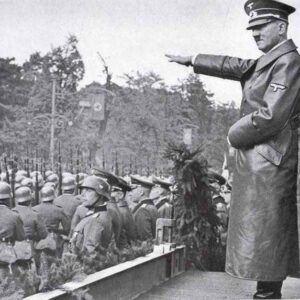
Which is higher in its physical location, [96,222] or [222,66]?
[222,66]

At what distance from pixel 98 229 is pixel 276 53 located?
3.17 meters

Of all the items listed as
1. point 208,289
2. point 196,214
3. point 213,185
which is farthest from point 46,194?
point 208,289

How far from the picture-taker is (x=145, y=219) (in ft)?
27.0

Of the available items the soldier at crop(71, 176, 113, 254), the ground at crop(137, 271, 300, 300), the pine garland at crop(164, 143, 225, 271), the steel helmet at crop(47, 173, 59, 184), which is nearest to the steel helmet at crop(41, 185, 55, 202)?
the soldier at crop(71, 176, 113, 254)

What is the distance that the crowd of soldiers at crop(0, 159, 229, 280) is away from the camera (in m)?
5.85

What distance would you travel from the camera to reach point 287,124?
10.6ft

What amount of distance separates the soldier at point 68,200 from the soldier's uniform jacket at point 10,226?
2320 millimetres

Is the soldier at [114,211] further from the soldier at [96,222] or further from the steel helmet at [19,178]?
the steel helmet at [19,178]

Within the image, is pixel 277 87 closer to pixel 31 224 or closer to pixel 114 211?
pixel 114 211

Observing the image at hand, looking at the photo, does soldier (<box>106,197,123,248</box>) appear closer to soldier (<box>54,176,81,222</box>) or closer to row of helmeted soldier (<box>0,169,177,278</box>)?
row of helmeted soldier (<box>0,169,177,278</box>)

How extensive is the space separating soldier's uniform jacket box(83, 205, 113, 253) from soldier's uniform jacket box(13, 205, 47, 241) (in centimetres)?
139

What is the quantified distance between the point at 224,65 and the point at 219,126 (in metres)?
7.31

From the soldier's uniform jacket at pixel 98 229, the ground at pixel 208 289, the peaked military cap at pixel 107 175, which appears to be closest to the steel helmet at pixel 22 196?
the peaked military cap at pixel 107 175

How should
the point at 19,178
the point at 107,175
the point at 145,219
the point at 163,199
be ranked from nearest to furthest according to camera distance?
the point at 107,175 → the point at 145,219 → the point at 163,199 → the point at 19,178
